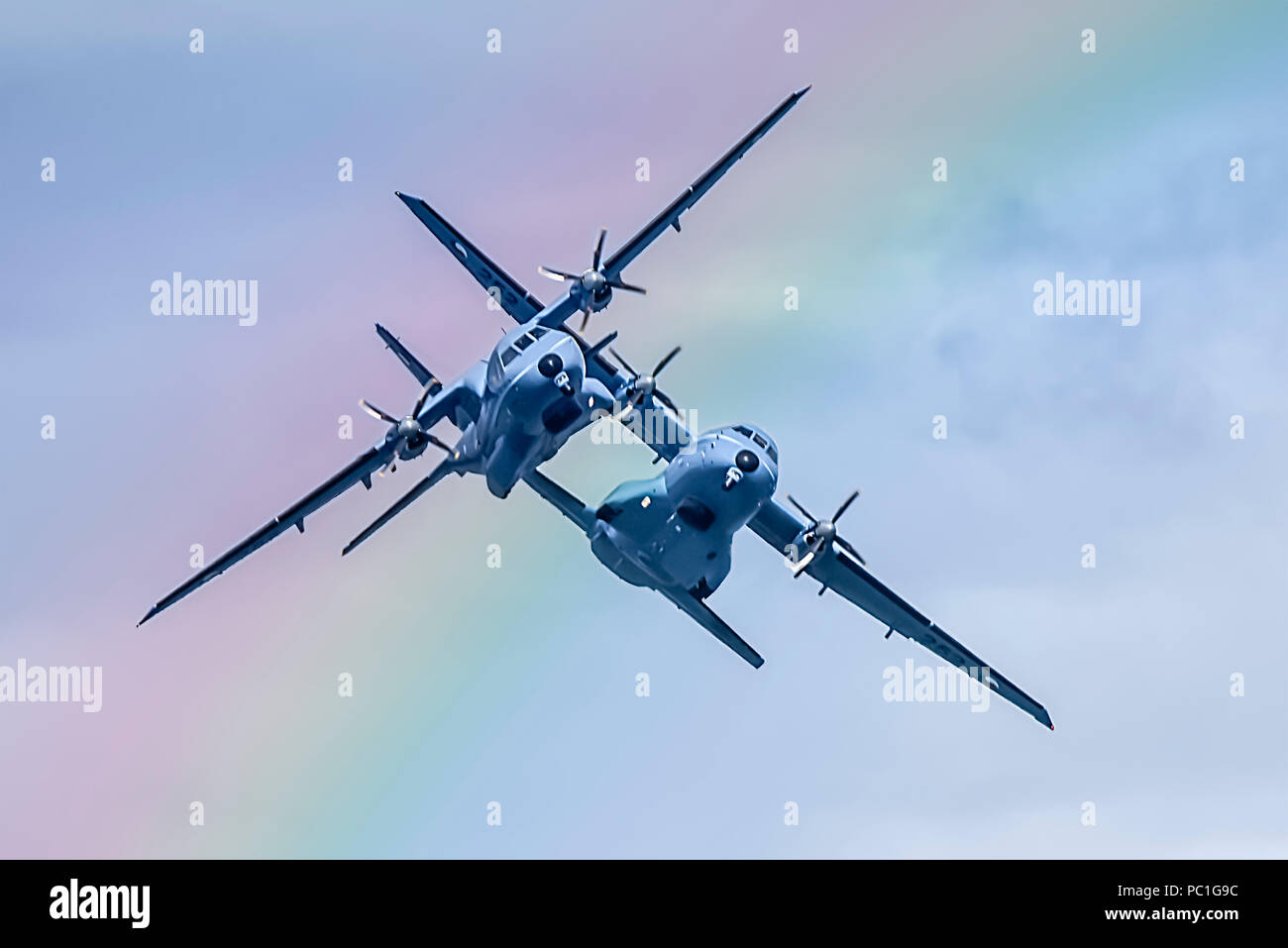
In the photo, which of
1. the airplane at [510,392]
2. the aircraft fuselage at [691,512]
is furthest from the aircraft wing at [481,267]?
the aircraft fuselage at [691,512]

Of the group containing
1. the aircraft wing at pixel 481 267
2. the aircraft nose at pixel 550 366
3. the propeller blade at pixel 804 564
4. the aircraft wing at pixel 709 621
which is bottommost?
the aircraft wing at pixel 709 621

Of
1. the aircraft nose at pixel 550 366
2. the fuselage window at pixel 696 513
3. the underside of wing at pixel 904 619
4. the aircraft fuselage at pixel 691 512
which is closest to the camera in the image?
the aircraft fuselage at pixel 691 512

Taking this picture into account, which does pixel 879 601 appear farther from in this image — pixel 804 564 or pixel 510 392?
pixel 510 392

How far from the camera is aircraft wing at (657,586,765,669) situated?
5312 cm

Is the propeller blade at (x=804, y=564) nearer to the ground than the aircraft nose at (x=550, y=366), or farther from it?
nearer to the ground

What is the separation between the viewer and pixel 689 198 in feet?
174

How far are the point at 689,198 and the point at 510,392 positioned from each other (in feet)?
25.4

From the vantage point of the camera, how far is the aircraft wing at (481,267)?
55.8m

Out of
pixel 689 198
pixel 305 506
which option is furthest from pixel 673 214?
pixel 305 506

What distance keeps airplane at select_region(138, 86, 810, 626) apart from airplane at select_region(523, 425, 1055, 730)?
192 cm

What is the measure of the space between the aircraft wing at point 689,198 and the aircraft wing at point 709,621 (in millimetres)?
8624

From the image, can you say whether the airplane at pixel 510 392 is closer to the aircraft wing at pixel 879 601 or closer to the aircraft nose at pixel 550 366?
the aircraft nose at pixel 550 366

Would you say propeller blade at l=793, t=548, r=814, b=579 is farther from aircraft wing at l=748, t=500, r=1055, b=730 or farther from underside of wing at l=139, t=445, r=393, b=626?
underside of wing at l=139, t=445, r=393, b=626

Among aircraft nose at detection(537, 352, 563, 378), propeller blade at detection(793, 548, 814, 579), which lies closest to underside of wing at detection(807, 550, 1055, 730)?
propeller blade at detection(793, 548, 814, 579)
